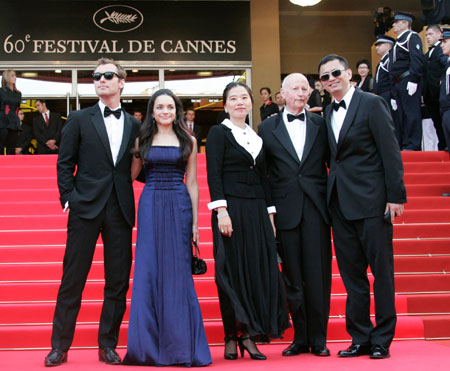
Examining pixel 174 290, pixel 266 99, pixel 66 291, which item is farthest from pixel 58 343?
pixel 266 99

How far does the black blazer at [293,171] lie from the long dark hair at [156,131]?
0.55 m

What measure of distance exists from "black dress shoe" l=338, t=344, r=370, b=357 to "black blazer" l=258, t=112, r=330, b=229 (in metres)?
0.84

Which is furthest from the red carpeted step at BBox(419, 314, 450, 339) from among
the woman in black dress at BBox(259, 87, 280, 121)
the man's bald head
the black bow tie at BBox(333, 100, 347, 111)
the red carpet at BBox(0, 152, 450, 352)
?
the woman in black dress at BBox(259, 87, 280, 121)

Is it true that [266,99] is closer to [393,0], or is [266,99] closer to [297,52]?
[297,52]

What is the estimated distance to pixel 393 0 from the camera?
51.9 ft

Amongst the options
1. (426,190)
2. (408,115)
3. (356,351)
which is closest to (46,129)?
(408,115)

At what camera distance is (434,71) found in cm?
903

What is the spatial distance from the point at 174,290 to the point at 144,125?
3.71 feet

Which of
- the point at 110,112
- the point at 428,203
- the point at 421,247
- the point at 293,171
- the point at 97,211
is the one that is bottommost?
the point at 421,247

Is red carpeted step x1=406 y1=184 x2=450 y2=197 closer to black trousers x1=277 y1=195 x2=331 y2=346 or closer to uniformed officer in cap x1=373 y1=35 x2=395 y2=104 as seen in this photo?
uniformed officer in cap x1=373 y1=35 x2=395 y2=104

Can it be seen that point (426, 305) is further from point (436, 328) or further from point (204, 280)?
point (204, 280)

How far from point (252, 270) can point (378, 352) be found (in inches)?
36.9

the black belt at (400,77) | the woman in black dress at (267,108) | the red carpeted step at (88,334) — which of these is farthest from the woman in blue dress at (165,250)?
the woman in black dress at (267,108)

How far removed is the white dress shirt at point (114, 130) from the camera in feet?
13.4
